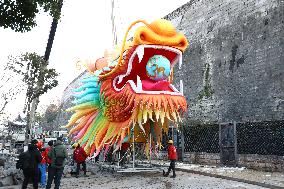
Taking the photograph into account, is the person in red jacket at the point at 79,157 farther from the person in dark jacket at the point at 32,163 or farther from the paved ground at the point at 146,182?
the person in dark jacket at the point at 32,163

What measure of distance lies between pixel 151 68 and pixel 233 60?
7.93 meters

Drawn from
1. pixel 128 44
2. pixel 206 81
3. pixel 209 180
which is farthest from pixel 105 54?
pixel 206 81

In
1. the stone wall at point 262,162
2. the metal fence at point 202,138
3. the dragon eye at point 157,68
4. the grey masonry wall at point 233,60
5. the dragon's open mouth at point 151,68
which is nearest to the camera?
the dragon's open mouth at point 151,68

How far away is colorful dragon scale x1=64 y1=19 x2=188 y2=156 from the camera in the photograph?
1051cm

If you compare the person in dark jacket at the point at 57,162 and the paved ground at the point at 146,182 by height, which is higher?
the person in dark jacket at the point at 57,162

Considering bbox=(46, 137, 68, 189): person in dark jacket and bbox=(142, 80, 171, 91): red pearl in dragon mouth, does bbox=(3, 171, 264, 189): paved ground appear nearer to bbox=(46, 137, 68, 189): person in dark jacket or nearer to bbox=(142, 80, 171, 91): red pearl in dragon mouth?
bbox=(46, 137, 68, 189): person in dark jacket

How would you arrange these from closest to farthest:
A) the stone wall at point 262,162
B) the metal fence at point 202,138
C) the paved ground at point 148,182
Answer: the paved ground at point 148,182 < the stone wall at point 262,162 < the metal fence at point 202,138

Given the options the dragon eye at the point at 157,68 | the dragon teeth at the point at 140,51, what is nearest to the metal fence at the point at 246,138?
the dragon eye at the point at 157,68

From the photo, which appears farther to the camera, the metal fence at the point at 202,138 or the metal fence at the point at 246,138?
the metal fence at the point at 202,138

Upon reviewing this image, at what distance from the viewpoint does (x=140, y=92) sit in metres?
10.4

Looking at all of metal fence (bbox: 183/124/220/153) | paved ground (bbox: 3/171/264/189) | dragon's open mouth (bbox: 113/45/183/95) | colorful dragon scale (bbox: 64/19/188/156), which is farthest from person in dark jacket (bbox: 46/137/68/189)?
metal fence (bbox: 183/124/220/153)

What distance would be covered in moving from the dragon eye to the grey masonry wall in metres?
5.75

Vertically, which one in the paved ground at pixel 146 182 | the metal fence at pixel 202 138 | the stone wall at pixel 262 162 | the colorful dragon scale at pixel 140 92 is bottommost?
the paved ground at pixel 146 182

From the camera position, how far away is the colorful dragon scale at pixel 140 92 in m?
10.5
